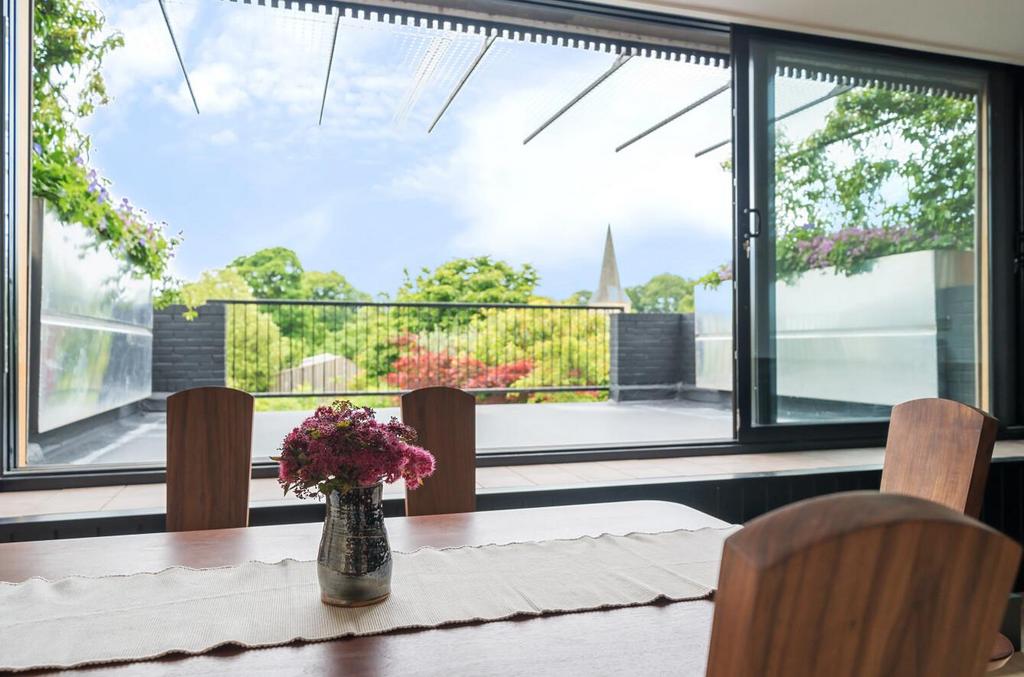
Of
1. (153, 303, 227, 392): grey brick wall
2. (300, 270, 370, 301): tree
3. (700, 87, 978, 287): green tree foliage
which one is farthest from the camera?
(300, 270, 370, 301): tree

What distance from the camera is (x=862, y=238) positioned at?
3578 mm

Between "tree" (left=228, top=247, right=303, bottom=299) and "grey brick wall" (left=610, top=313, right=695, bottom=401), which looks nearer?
"grey brick wall" (left=610, top=313, right=695, bottom=401)

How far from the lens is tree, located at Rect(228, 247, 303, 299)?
11352 mm

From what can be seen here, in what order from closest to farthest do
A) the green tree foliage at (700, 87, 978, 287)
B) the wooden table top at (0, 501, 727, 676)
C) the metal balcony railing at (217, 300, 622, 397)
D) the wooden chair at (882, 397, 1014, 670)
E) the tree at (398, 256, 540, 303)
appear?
the wooden table top at (0, 501, 727, 676), the wooden chair at (882, 397, 1014, 670), the green tree foliage at (700, 87, 978, 287), the metal balcony railing at (217, 300, 622, 397), the tree at (398, 256, 540, 303)

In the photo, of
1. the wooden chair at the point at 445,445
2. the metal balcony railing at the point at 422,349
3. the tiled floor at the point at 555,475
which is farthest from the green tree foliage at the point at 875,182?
the metal balcony railing at the point at 422,349

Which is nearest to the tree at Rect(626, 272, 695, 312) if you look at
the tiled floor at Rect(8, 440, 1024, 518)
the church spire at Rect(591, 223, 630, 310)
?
the church spire at Rect(591, 223, 630, 310)

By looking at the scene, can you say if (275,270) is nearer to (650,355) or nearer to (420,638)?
(650,355)

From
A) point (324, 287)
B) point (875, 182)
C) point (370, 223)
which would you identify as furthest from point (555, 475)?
point (370, 223)

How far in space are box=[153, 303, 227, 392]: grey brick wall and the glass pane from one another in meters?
5.30

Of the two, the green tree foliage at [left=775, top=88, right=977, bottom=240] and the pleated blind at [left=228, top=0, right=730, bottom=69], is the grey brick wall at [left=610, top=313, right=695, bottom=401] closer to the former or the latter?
the green tree foliage at [left=775, top=88, right=977, bottom=240]

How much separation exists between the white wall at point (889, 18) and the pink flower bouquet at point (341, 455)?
265 centimetres

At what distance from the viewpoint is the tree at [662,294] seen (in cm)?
1157

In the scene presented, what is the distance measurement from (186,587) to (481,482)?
1.69m

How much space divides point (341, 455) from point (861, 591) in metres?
0.69
